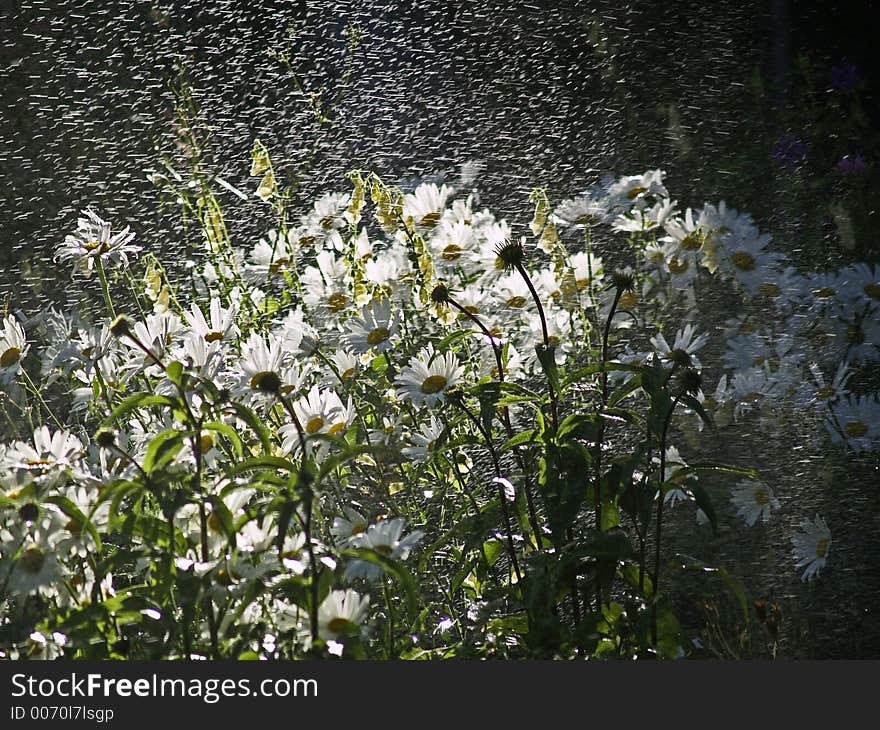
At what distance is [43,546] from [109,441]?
108mm

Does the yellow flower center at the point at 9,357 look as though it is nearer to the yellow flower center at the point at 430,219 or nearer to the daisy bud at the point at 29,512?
the daisy bud at the point at 29,512

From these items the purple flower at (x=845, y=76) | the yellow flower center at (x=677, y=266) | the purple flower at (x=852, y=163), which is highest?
the purple flower at (x=845, y=76)

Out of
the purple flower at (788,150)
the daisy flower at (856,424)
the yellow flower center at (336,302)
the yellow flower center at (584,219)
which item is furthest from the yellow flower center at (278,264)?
the purple flower at (788,150)

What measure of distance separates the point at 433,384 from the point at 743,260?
402 millimetres

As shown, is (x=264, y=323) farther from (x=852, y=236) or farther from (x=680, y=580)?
(x=852, y=236)

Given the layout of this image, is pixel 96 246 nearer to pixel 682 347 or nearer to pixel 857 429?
pixel 682 347

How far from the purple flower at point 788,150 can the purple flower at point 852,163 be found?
2.3 inches

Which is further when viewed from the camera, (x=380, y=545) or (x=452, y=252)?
(x=452, y=252)

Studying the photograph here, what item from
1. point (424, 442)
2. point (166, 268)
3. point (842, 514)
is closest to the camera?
point (424, 442)

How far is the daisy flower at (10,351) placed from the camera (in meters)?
0.86

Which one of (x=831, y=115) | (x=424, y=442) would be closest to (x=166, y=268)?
(x=424, y=442)

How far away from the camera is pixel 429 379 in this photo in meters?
0.81

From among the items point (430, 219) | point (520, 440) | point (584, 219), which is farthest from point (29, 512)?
point (584, 219)

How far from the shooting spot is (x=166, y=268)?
49.6 inches
